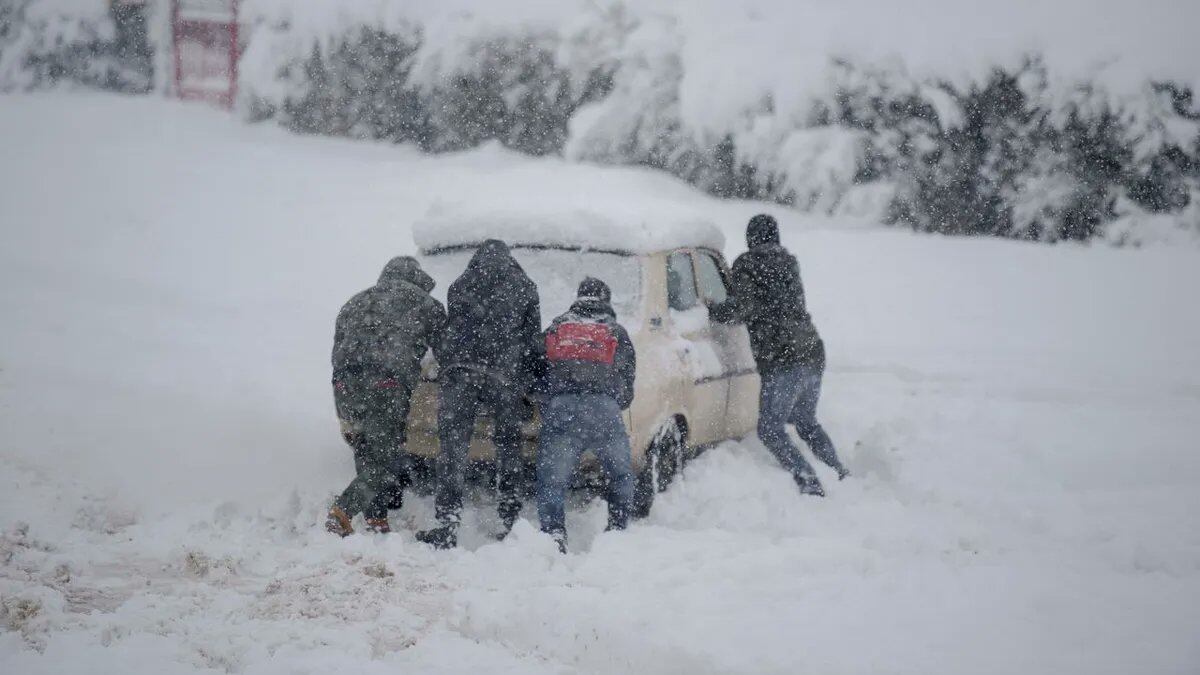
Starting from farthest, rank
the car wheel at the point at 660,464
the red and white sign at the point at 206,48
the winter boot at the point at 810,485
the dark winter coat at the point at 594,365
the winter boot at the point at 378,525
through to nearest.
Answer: the red and white sign at the point at 206,48 → the winter boot at the point at 810,485 → the car wheel at the point at 660,464 → the winter boot at the point at 378,525 → the dark winter coat at the point at 594,365

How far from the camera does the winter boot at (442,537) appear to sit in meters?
5.55

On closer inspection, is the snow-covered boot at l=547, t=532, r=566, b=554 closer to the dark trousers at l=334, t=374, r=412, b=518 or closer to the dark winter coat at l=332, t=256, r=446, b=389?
the dark trousers at l=334, t=374, r=412, b=518

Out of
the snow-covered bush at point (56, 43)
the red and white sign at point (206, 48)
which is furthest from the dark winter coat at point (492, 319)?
the snow-covered bush at point (56, 43)

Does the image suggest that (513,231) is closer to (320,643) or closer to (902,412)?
(320,643)

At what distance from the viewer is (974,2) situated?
1291cm

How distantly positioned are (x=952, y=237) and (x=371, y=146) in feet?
29.3

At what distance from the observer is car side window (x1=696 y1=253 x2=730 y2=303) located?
7059 mm

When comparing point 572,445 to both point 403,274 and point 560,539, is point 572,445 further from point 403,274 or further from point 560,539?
point 403,274

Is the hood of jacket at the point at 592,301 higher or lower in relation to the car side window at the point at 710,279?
higher

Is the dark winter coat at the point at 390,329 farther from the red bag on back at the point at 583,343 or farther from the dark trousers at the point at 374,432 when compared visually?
the red bag on back at the point at 583,343

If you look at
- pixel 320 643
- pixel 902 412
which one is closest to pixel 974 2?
pixel 902 412

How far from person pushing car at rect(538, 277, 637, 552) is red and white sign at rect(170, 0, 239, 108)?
16.9 meters

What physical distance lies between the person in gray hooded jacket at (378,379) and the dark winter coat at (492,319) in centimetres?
20

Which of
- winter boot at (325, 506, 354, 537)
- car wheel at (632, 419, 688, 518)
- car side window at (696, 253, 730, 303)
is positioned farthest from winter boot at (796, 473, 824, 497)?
winter boot at (325, 506, 354, 537)
